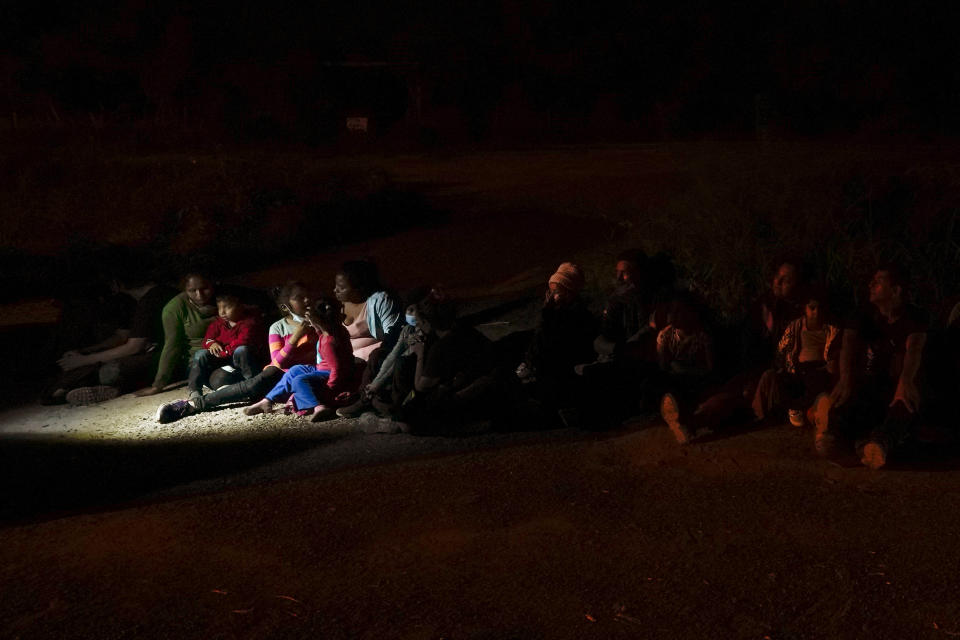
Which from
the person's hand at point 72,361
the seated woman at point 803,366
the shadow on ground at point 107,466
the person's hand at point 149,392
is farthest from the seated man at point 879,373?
the person's hand at point 72,361

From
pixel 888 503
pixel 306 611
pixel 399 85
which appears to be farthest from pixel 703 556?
pixel 399 85

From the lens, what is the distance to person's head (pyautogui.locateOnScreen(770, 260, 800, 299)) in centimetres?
688

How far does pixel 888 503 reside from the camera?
203 inches

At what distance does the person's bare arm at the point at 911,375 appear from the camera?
5.63 meters

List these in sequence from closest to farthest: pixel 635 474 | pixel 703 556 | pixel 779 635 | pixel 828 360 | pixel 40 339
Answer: pixel 779 635 < pixel 703 556 < pixel 635 474 < pixel 828 360 < pixel 40 339

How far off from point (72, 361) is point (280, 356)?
2.09m

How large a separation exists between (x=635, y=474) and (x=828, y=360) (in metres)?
1.49

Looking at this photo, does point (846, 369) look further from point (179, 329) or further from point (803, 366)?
point (179, 329)

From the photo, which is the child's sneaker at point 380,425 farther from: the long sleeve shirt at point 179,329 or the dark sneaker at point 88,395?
the dark sneaker at point 88,395

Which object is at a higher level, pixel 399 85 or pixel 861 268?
pixel 399 85

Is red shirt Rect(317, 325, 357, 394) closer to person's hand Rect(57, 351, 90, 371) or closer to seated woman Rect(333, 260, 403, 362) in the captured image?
seated woman Rect(333, 260, 403, 362)

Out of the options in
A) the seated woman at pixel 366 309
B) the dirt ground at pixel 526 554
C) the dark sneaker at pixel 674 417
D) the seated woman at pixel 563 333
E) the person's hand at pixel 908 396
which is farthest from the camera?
the seated woman at pixel 366 309

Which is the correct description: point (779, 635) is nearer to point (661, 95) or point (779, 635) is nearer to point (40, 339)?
point (40, 339)

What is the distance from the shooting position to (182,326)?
8539 millimetres
